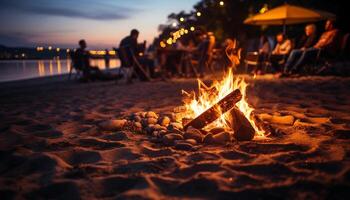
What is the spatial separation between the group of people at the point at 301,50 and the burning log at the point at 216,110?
6.91 metres

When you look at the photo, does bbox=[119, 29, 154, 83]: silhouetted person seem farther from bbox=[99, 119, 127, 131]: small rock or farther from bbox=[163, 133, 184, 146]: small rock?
bbox=[163, 133, 184, 146]: small rock

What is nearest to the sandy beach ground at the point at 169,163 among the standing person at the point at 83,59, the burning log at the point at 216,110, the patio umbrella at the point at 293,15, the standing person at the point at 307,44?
the burning log at the point at 216,110

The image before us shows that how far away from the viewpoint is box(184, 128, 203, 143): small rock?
286 cm

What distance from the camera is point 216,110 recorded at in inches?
119

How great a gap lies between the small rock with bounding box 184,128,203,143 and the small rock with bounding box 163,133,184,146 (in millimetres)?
70

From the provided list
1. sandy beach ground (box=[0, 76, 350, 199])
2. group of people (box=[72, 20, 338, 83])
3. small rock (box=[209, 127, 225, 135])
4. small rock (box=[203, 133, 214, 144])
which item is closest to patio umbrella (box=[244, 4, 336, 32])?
group of people (box=[72, 20, 338, 83])

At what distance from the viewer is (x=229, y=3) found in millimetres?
22125

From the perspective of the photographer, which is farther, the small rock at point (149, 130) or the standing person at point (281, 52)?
the standing person at point (281, 52)

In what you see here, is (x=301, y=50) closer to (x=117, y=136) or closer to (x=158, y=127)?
(x=158, y=127)

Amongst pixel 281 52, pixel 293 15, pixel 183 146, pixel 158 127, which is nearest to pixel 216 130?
pixel 183 146

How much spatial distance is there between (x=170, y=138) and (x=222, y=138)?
52cm

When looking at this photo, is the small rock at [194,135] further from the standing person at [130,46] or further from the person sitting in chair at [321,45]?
the person sitting in chair at [321,45]

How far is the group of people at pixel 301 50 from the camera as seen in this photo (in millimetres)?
8609

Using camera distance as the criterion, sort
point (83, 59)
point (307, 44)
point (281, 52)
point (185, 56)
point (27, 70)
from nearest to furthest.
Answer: point (307, 44), point (83, 59), point (281, 52), point (185, 56), point (27, 70)
